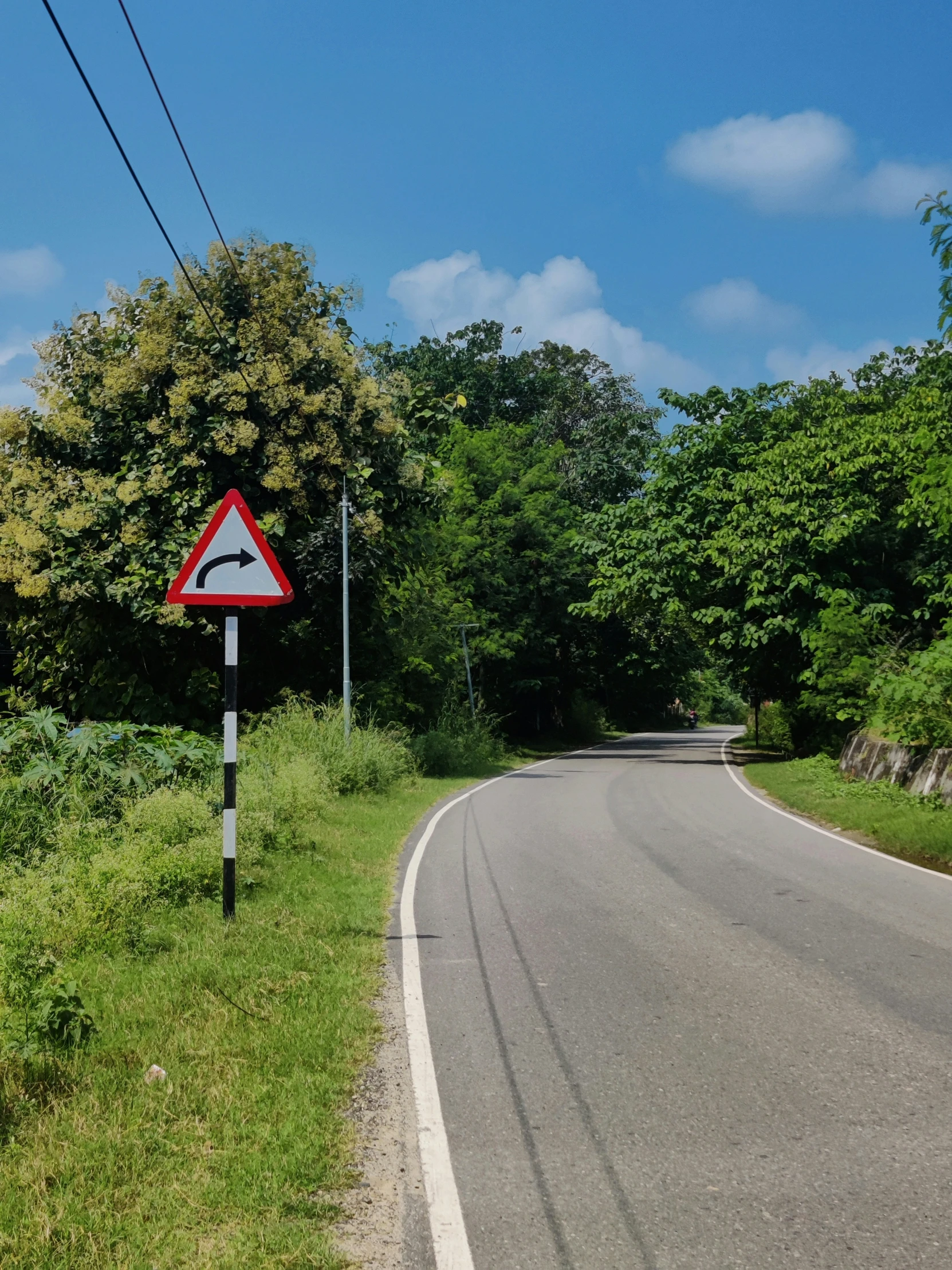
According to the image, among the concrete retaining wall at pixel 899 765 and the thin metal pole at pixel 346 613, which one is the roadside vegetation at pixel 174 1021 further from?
the concrete retaining wall at pixel 899 765

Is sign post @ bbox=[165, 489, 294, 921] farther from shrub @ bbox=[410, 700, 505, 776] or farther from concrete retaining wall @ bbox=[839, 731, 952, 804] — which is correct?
shrub @ bbox=[410, 700, 505, 776]

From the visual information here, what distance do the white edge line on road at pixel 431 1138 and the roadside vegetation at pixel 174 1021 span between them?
269mm

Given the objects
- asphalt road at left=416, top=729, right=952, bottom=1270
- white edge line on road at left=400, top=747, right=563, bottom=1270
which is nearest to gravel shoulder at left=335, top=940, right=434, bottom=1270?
white edge line on road at left=400, top=747, right=563, bottom=1270

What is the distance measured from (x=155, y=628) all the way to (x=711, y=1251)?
61.1 ft

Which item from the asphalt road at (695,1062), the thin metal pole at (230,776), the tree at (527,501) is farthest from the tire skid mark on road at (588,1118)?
the tree at (527,501)

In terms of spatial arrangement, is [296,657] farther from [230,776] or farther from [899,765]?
[230,776]

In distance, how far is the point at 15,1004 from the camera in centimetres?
558

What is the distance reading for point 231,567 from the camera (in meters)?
7.62

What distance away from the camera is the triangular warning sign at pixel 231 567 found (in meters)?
7.57

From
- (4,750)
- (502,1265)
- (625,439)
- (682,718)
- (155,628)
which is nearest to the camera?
(502,1265)

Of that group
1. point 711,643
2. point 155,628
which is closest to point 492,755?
point 711,643

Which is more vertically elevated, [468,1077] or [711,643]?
[711,643]

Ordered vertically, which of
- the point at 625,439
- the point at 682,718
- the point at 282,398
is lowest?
the point at 682,718

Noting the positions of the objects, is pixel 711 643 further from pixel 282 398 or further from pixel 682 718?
pixel 682 718
